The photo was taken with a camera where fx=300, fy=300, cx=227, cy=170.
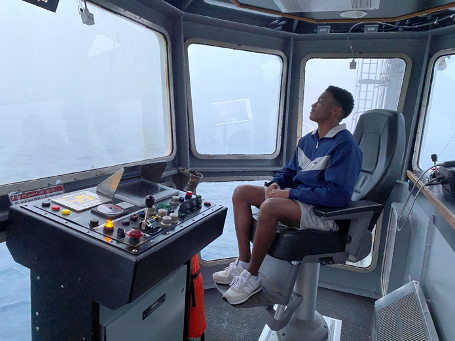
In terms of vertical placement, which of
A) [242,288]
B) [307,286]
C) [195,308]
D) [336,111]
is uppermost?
[336,111]

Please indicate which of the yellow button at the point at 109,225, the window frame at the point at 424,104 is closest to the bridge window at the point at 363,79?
the window frame at the point at 424,104

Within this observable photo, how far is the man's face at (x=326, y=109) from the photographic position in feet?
5.80

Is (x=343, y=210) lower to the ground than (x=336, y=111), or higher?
lower


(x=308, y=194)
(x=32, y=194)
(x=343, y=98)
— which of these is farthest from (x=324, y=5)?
(x=32, y=194)

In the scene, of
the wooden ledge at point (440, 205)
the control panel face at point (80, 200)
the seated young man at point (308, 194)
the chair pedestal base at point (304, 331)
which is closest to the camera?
the wooden ledge at point (440, 205)

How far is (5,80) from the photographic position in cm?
142

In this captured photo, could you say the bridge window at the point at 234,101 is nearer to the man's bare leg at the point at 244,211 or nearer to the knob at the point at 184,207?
the man's bare leg at the point at 244,211

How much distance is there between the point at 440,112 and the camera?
8.04 feet

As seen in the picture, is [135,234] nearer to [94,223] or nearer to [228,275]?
[94,223]

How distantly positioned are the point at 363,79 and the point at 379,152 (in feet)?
3.58

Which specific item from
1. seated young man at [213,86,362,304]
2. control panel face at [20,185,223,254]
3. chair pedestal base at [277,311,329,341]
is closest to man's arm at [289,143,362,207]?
seated young man at [213,86,362,304]

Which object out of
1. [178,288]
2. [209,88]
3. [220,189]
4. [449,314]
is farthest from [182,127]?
[449,314]

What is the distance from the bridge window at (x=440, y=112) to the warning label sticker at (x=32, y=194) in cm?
272

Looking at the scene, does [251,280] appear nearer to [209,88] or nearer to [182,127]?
[182,127]
